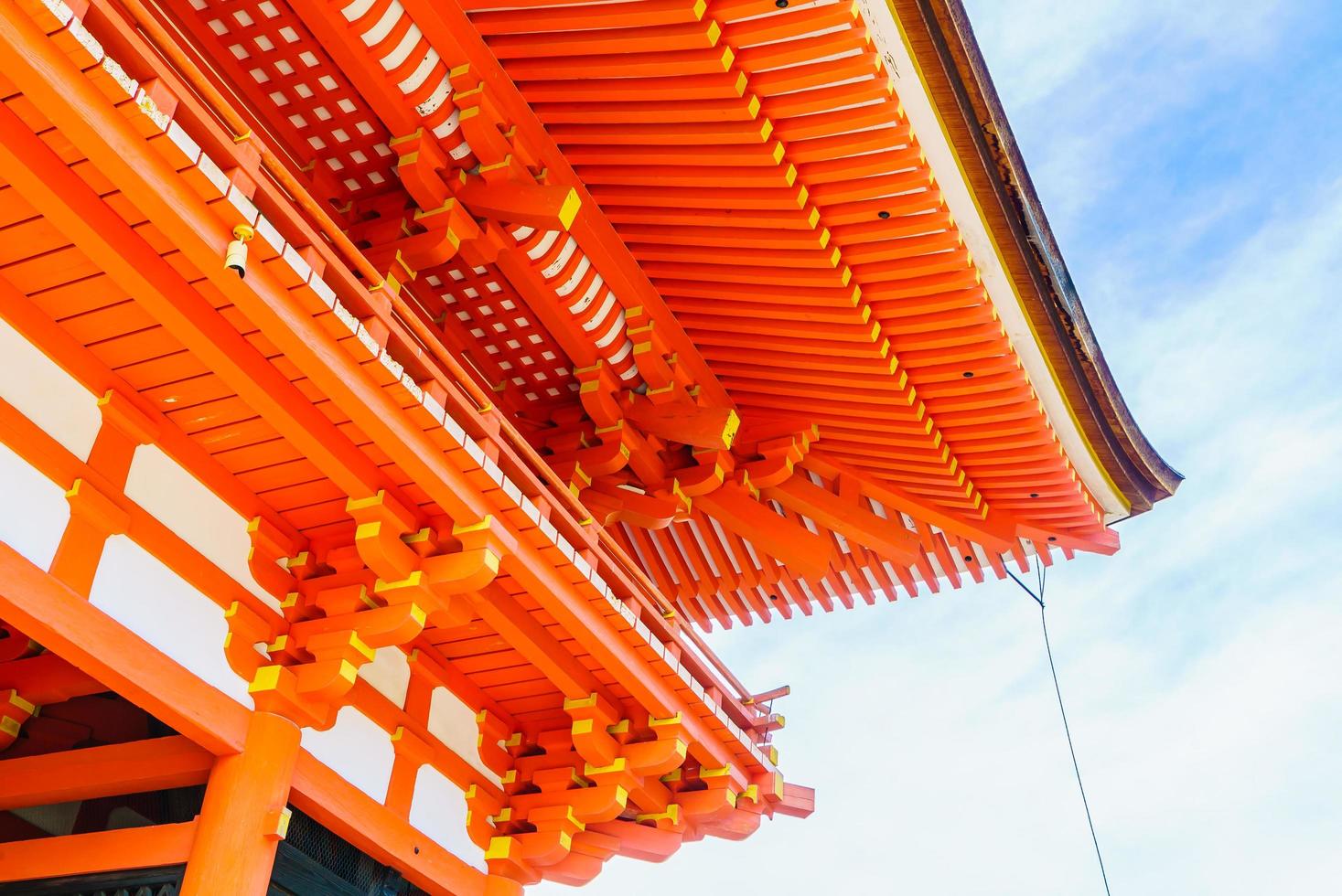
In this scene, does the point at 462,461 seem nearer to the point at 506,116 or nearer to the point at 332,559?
the point at 332,559

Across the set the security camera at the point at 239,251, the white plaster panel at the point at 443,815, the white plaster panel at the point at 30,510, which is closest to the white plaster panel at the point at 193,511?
the white plaster panel at the point at 30,510

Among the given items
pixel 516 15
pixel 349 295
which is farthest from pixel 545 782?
pixel 516 15

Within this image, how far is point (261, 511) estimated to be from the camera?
5438 mm

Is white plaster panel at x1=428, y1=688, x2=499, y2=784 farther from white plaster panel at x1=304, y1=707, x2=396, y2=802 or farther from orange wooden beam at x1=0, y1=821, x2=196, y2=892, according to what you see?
orange wooden beam at x1=0, y1=821, x2=196, y2=892

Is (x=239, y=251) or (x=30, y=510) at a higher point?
(x=239, y=251)

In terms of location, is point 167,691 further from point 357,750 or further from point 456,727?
point 456,727

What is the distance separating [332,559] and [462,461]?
2.67 feet

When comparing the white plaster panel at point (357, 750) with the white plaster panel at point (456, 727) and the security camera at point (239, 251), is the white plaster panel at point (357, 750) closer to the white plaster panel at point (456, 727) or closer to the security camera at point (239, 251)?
the white plaster panel at point (456, 727)

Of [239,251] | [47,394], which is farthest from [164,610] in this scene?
[239,251]

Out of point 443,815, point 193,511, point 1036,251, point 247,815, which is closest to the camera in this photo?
point 247,815

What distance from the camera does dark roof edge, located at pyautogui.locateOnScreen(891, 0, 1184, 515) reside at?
5879 millimetres

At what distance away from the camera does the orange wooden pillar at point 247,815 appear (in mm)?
4707

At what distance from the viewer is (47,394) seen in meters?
4.70

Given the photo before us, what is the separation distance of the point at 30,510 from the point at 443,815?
2661 millimetres
